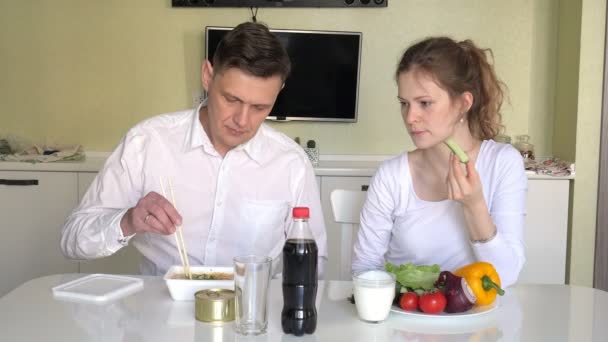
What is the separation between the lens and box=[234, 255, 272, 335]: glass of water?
127cm

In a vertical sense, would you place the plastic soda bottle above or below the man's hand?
below

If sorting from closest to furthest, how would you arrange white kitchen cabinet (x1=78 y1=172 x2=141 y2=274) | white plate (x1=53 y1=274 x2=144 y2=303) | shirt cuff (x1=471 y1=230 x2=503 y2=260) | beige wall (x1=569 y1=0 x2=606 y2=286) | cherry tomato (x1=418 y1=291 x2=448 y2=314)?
1. cherry tomato (x1=418 y1=291 x2=448 y2=314)
2. white plate (x1=53 y1=274 x2=144 y2=303)
3. shirt cuff (x1=471 y1=230 x2=503 y2=260)
4. beige wall (x1=569 y1=0 x2=606 y2=286)
5. white kitchen cabinet (x1=78 y1=172 x2=141 y2=274)

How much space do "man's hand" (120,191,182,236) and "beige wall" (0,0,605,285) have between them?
2412mm

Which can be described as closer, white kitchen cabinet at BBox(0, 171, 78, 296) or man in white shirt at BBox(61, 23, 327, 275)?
man in white shirt at BBox(61, 23, 327, 275)

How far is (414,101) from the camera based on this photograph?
1.79 m

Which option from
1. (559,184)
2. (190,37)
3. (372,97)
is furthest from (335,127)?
(559,184)

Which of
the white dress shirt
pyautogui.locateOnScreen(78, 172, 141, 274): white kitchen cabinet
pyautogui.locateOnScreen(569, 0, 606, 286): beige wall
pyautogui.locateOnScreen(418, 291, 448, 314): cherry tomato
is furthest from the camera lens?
pyautogui.locateOnScreen(78, 172, 141, 274): white kitchen cabinet

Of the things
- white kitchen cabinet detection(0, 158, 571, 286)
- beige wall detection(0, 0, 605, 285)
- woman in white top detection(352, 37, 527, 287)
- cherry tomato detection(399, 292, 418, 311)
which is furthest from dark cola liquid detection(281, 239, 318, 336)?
beige wall detection(0, 0, 605, 285)

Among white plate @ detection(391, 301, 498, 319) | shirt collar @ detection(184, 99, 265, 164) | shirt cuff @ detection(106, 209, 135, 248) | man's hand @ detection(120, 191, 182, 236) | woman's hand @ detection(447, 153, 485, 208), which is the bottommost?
white plate @ detection(391, 301, 498, 319)

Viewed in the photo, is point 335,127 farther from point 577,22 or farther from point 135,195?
point 135,195

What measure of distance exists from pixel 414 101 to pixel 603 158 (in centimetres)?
216

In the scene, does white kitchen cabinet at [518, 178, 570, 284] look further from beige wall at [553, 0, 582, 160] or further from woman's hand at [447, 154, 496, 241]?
Answer: woman's hand at [447, 154, 496, 241]

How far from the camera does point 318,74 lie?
3.81 m

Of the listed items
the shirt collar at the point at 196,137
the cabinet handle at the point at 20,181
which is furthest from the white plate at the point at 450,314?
the cabinet handle at the point at 20,181
